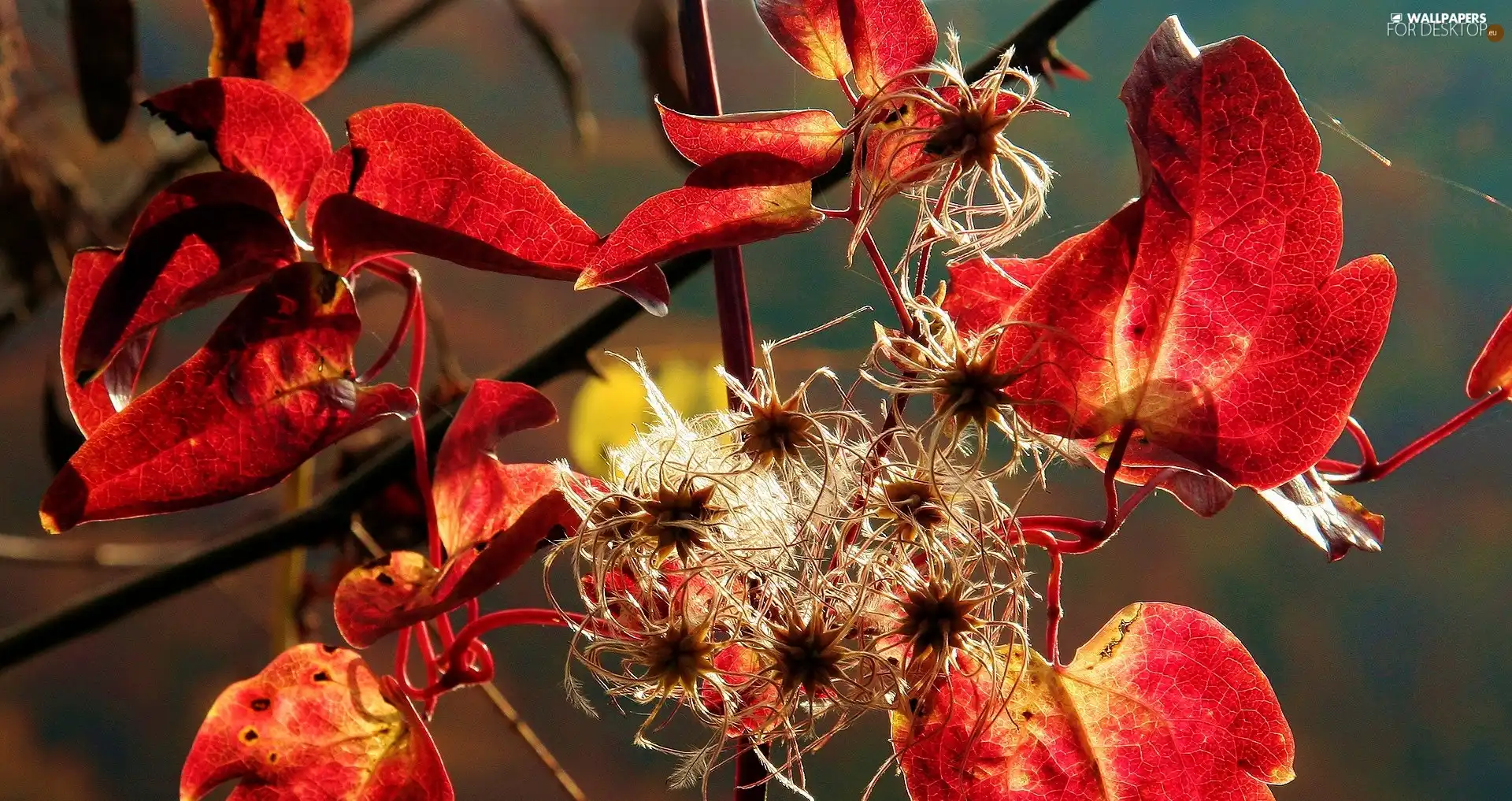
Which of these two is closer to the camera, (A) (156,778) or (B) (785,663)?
(B) (785,663)

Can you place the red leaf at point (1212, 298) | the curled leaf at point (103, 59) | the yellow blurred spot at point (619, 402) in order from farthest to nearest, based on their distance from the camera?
the yellow blurred spot at point (619, 402) < the curled leaf at point (103, 59) < the red leaf at point (1212, 298)

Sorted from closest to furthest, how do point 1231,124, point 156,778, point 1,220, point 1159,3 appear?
point 1231,124 < point 1,220 < point 1159,3 < point 156,778

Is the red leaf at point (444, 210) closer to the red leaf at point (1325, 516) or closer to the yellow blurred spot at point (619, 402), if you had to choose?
the red leaf at point (1325, 516)

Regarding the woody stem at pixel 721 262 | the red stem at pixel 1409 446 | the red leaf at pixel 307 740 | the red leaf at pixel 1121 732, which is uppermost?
the woody stem at pixel 721 262

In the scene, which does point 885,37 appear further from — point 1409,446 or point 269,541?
point 269,541

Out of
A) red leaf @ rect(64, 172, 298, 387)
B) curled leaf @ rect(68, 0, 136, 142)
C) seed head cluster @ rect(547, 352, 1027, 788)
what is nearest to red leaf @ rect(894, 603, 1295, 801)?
seed head cluster @ rect(547, 352, 1027, 788)

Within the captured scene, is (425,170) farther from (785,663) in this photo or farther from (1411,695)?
(1411,695)

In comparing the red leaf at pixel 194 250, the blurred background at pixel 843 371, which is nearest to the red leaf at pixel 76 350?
the red leaf at pixel 194 250

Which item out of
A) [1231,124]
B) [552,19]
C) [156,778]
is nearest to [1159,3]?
[552,19]

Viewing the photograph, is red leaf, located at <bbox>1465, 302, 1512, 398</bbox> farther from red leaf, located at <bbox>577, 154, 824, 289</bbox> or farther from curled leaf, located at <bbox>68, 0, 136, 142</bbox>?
curled leaf, located at <bbox>68, 0, 136, 142</bbox>
